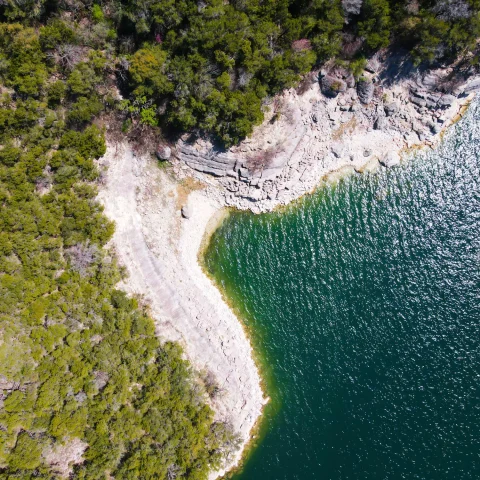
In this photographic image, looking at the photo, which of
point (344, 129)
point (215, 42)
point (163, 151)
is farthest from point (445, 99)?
point (163, 151)

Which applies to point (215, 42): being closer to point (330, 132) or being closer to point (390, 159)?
point (330, 132)

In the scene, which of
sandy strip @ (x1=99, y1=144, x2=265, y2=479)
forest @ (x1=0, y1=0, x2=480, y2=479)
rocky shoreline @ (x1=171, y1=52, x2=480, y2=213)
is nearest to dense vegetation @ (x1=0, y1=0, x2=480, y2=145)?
forest @ (x1=0, y1=0, x2=480, y2=479)

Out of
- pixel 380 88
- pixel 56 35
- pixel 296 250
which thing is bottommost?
pixel 296 250

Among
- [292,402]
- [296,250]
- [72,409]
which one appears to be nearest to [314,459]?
[292,402]

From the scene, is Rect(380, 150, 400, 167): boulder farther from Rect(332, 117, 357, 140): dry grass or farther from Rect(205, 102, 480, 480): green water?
Rect(332, 117, 357, 140): dry grass

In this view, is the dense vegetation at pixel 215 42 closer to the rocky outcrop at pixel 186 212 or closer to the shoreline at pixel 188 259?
the shoreline at pixel 188 259

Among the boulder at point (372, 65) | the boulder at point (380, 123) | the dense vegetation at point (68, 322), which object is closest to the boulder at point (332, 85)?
the boulder at point (372, 65)

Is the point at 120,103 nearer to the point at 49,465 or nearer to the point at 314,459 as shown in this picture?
the point at 49,465
